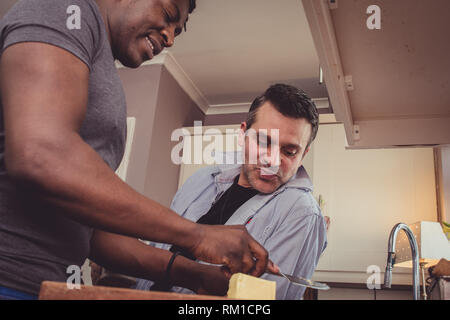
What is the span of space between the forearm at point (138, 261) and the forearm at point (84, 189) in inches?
14.7

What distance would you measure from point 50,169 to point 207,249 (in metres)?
0.24

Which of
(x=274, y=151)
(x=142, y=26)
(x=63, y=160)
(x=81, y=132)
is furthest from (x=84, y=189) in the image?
(x=274, y=151)

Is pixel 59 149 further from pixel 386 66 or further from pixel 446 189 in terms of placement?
pixel 446 189

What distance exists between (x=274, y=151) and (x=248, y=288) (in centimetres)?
83

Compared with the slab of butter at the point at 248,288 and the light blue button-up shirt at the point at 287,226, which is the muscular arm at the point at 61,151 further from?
the light blue button-up shirt at the point at 287,226

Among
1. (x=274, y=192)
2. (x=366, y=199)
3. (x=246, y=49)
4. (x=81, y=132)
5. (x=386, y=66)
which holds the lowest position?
(x=81, y=132)

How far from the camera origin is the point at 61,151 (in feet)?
1.54

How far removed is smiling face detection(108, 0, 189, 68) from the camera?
77cm

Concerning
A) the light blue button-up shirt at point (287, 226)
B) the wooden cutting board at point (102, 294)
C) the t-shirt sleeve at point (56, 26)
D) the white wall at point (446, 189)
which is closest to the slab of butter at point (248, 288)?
the wooden cutting board at point (102, 294)

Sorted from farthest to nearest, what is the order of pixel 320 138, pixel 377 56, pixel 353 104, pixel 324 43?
pixel 320 138, pixel 353 104, pixel 377 56, pixel 324 43

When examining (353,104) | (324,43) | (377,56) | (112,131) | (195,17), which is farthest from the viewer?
(195,17)

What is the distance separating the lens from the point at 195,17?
276 centimetres
